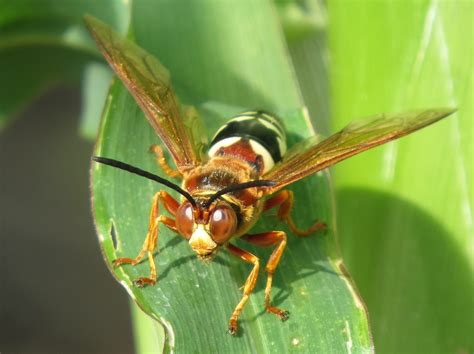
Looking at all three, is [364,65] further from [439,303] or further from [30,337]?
[30,337]

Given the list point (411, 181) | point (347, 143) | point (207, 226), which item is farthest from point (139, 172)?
point (411, 181)

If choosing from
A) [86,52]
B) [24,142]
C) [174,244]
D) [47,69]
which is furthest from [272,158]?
[24,142]

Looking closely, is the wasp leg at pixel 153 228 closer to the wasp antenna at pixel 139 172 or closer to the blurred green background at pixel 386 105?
the wasp antenna at pixel 139 172

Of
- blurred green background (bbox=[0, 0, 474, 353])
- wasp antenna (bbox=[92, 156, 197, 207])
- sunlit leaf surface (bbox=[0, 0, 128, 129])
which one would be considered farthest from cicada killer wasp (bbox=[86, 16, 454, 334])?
sunlit leaf surface (bbox=[0, 0, 128, 129])

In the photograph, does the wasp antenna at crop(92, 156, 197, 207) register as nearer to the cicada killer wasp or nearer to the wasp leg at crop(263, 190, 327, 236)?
the cicada killer wasp

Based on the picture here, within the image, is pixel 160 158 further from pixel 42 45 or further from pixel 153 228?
pixel 42 45

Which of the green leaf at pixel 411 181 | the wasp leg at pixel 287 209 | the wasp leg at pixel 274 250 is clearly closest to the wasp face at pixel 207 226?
the wasp leg at pixel 274 250
